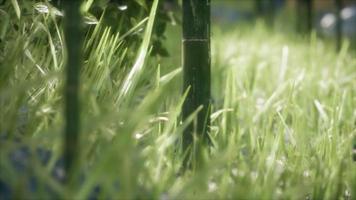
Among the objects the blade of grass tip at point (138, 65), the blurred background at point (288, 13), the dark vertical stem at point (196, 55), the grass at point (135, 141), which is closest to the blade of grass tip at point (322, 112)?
the grass at point (135, 141)

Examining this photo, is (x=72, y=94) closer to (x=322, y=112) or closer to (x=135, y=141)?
(x=135, y=141)

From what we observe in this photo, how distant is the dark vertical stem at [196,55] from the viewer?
95 centimetres

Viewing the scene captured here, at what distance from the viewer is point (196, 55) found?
0.95 meters

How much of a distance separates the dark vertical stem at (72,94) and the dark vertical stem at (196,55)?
398 millimetres

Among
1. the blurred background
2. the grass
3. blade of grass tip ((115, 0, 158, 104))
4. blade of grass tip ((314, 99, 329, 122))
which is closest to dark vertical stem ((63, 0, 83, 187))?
the grass

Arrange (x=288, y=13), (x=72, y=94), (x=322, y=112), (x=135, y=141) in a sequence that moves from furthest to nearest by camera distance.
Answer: (x=288, y=13), (x=322, y=112), (x=135, y=141), (x=72, y=94)

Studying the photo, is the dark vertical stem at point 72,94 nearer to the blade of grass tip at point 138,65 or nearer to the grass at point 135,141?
the grass at point 135,141

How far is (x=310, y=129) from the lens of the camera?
135 cm

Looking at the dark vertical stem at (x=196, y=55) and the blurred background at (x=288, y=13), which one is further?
the blurred background at (x=288, y=13)

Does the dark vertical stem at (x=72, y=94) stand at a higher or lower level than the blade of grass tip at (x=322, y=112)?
higher

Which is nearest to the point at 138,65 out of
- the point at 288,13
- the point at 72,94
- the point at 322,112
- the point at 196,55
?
the point at 196,55

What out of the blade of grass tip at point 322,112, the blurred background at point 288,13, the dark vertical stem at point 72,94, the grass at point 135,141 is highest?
the dark vertical stem at point 72,94

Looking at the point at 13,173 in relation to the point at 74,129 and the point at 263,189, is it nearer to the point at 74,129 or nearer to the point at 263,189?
the point at 74,129

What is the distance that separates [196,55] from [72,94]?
0.43m
